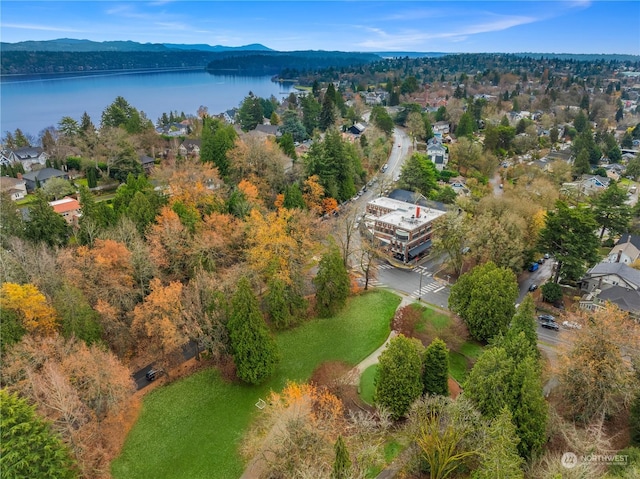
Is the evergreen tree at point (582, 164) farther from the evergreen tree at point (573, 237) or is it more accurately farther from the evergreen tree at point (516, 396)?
the evergreen tree at point (516, 396)

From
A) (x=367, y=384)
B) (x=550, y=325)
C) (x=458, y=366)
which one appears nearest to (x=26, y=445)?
(x=367, y=384)

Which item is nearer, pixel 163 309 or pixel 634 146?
pixel 163 309

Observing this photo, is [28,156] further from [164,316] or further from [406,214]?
[406,214]

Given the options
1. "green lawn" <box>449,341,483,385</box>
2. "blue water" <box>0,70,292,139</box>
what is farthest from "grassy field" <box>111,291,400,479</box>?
"blue water" <box>0,70,292,139</box>

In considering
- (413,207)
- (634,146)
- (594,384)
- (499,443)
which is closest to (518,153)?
(634,146)

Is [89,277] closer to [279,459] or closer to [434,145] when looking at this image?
[279,459]

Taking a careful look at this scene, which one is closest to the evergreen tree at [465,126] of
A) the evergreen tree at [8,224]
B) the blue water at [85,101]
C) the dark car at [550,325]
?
the dark car at [550,325]
